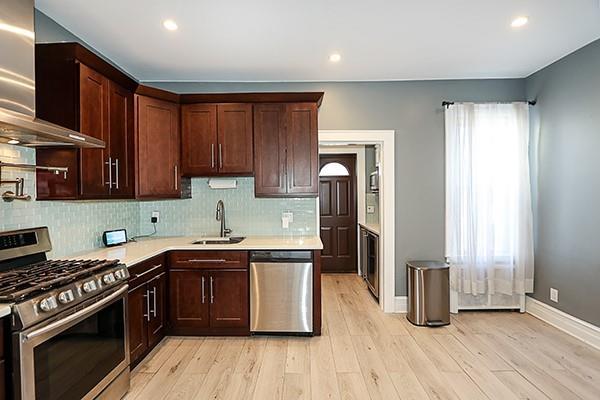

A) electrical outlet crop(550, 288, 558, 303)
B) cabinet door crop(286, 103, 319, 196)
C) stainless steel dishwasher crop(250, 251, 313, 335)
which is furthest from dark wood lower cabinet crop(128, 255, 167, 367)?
electrical outlet crop(550, 288, 558, 303)

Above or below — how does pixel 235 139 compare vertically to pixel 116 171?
above

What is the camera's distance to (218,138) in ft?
13.1

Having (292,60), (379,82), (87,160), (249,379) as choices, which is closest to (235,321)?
(249,379)

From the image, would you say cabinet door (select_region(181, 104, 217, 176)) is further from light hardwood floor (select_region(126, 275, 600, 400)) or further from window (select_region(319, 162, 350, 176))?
window (select_region(319, 162, 350, 176))

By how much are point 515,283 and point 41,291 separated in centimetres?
441

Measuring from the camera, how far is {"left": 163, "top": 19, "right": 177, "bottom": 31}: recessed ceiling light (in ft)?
9.48

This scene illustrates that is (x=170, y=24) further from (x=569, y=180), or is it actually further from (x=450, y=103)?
(x=569, y=180)

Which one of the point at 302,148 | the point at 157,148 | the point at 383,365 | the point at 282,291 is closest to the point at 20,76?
the point at 157,148

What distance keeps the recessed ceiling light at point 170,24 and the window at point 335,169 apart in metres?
4.25

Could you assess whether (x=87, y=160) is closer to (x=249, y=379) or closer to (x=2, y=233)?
(x=2, y=233)

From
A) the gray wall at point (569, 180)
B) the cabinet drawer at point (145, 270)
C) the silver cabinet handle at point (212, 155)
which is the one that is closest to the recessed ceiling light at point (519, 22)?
the gray wall at point (569, 180)

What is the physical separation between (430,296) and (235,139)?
103 inches

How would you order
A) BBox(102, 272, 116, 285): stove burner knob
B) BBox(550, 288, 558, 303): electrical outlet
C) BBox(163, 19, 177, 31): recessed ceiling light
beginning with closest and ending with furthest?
BBox(102, 272, 116, 285): stove burner knob
BBox(163, 19, 177, 31): recessed ceiling light
BBox(550, 288, 558, 303): electrical outlet

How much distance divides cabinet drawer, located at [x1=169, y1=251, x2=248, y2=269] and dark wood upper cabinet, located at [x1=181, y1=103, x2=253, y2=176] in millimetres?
892
